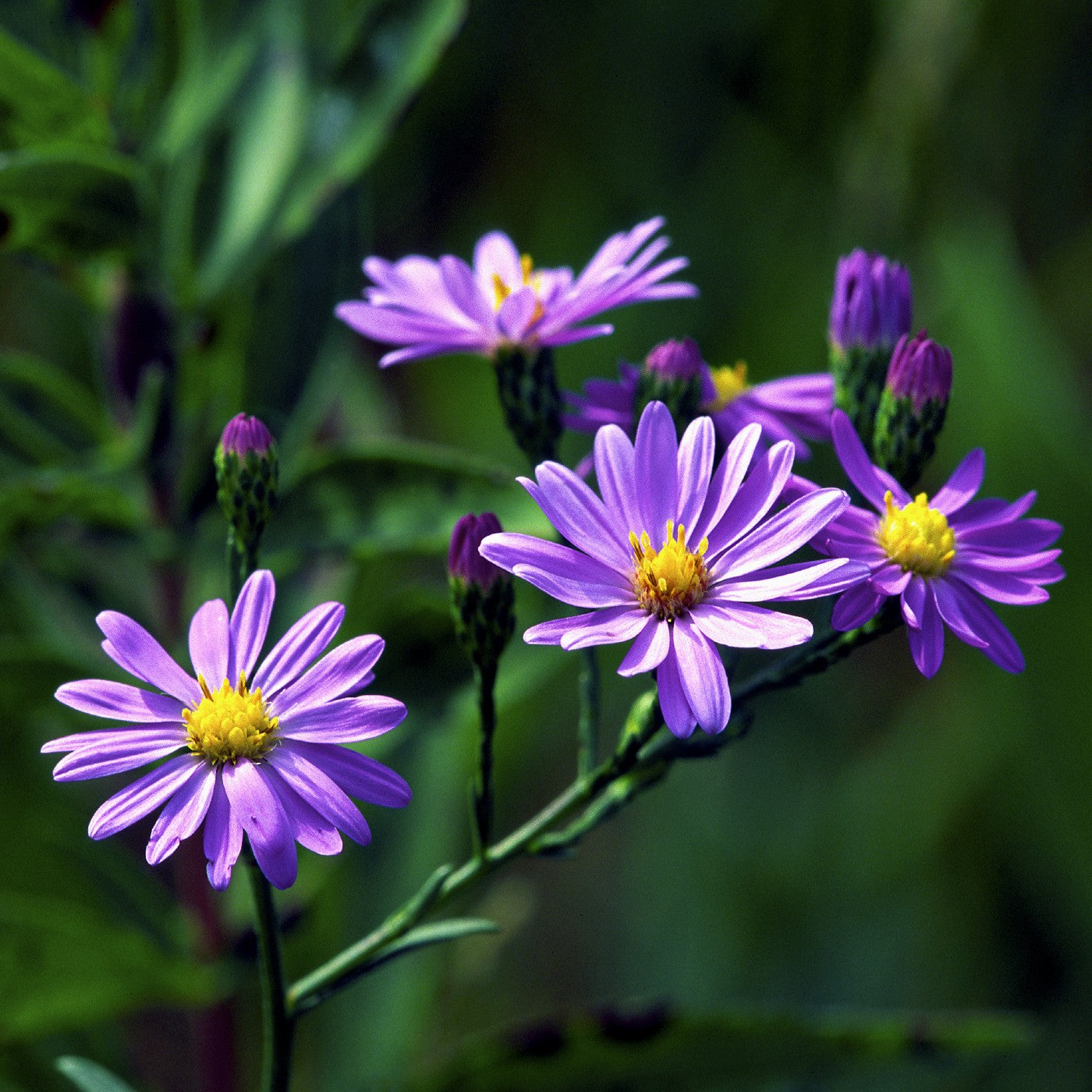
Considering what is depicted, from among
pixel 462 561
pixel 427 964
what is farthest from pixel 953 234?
pixel 462 561

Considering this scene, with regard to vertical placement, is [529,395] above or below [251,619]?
above

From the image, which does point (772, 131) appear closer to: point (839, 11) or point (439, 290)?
point (839, 11)

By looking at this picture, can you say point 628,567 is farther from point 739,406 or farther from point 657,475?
point 739,406

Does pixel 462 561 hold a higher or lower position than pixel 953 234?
lower

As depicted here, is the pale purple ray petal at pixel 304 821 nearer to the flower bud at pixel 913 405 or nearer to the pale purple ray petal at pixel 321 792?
the pale purple ray petal at pixel 321 792

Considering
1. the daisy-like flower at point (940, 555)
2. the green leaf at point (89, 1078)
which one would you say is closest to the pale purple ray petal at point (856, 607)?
the daisy-like flower at point (940, 555)

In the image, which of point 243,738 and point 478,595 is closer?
point 243,738

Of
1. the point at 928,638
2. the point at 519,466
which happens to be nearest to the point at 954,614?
the point at 928,638
